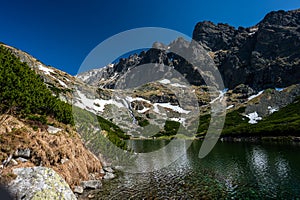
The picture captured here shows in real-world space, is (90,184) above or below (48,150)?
below

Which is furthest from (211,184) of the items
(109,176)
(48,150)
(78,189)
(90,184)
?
(48,150)

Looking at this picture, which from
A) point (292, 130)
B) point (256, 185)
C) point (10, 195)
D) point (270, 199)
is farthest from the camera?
point (292, 130)

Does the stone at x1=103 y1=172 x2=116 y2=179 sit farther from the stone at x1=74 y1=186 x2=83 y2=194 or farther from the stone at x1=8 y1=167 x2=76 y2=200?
the stone at x1=8 y1=167 x2=76 y2=200

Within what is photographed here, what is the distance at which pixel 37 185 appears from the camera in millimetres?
19922

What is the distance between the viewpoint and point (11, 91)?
30922 millimetres

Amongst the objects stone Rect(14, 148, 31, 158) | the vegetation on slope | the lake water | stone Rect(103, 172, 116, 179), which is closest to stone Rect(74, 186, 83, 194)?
the lake water

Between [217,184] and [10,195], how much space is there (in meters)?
27.3

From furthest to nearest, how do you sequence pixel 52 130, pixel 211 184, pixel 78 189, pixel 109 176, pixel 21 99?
pixel 109 176 → pixel 52 130 → pixel 21 99 → pixel 211 184 → pixel 78 189

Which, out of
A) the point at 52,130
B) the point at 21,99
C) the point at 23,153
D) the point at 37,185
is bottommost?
the point at 37,185

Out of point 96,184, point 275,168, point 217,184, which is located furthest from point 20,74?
point 275,168

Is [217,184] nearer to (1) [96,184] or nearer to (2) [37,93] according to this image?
(1) [96,184]

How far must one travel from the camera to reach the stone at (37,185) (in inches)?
742

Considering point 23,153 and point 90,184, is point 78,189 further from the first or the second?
point 23,153

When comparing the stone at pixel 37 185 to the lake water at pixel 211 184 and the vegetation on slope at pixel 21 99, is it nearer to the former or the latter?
the lake water at pixel 211 184
